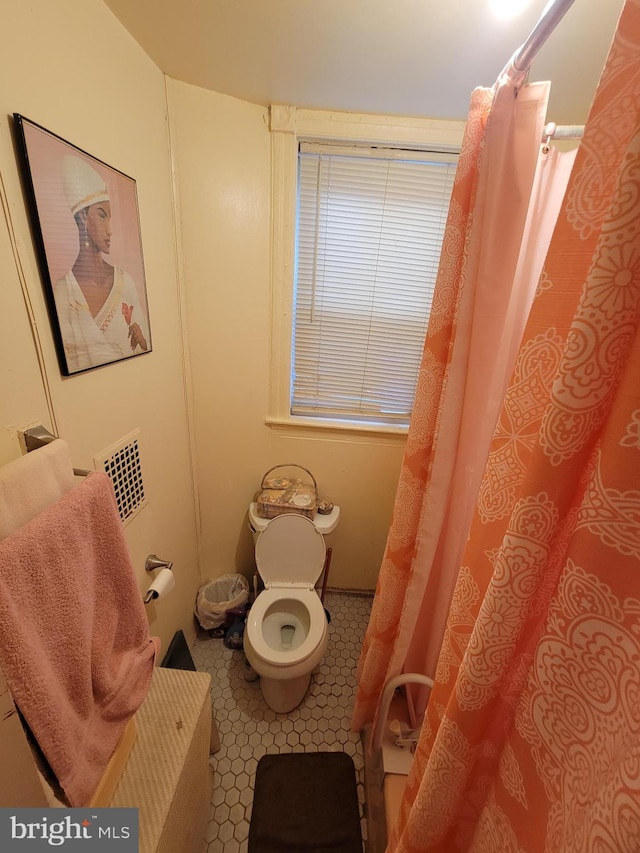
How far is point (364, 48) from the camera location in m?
0.94

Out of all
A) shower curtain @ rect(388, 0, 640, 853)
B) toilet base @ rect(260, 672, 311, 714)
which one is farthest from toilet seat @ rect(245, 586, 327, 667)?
shower curtain @ rect(388, 0, 640, 853)

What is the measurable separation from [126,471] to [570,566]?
1.15 meters

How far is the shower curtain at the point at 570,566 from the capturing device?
11.5 inches

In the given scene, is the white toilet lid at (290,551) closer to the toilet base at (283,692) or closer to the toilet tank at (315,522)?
the toilet tank at (315,522)

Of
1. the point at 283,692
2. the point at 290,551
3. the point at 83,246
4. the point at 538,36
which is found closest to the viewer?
the point at 538,36

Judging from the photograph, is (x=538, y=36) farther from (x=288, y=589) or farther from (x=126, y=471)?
(x=288, y=589)

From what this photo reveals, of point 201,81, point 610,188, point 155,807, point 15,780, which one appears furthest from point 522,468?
point 201,81

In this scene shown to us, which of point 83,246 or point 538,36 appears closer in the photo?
point 538,36

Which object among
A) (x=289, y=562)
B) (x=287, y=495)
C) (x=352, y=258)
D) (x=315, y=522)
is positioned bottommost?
(x=289, y=562)

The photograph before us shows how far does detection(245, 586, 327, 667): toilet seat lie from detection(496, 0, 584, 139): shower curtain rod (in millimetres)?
1722

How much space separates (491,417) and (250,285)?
3.76 feet

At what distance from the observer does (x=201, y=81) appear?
45.1 inches

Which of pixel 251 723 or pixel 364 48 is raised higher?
pixel 364 48

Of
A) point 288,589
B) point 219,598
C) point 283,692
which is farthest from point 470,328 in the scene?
point 219,598
